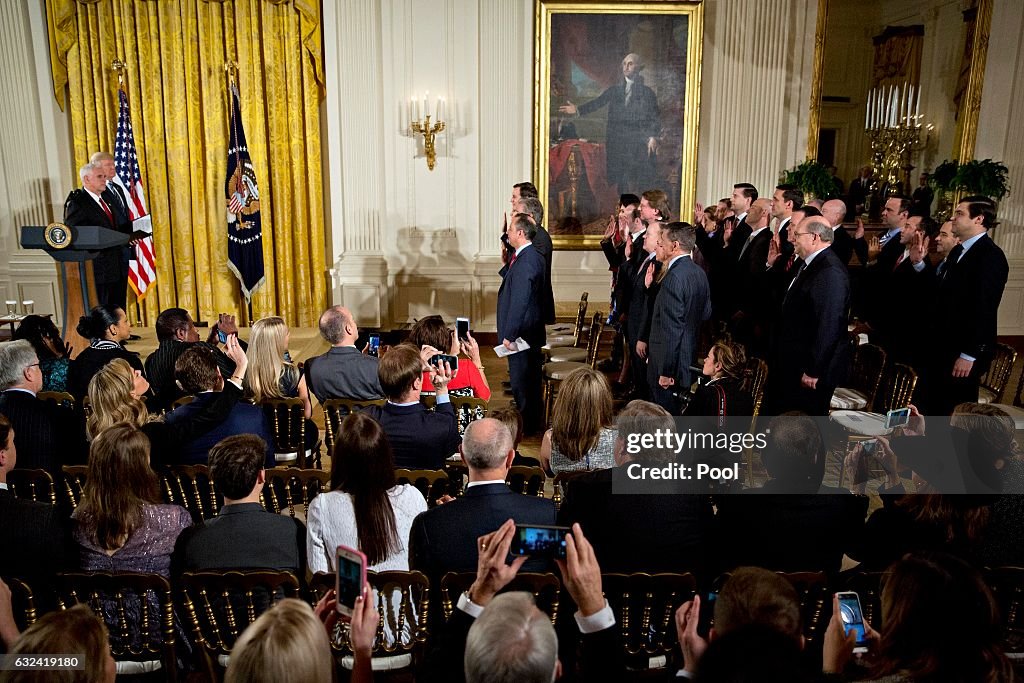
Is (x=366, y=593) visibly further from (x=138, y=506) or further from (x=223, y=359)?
(x=223, y=359)

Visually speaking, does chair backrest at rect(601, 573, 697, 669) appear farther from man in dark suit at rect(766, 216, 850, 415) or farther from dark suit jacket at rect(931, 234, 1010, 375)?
dark suit jacket at rect(931, 234, 1010, 375)

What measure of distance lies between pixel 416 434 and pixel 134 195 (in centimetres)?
576

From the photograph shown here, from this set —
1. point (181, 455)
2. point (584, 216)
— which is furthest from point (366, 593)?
point (584, 216)

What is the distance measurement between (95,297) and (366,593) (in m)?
6.38

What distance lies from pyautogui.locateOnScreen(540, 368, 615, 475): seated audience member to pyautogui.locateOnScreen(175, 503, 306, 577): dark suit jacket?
120cm

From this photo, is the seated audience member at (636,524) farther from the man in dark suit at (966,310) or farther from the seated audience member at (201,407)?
the man in dark suit at (966,310)

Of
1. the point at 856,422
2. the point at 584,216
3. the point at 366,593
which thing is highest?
the point at 584,216

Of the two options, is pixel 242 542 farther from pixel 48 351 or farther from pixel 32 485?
pixel 48 351

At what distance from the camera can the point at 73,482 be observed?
350cm

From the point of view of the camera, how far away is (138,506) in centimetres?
281

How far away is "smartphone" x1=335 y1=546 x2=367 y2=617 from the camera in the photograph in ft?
6.45

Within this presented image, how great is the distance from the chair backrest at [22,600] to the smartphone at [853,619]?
243cm

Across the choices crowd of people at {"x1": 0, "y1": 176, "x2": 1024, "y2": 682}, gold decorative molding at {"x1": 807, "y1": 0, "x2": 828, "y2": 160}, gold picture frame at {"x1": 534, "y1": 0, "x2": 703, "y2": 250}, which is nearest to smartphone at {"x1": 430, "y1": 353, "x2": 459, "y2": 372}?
crowd of people at {"x1": 0, "y1": 176, "x2": 1024, "y2": 682}

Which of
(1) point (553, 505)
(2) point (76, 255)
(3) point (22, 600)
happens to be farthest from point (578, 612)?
(2) point (76, 255)
